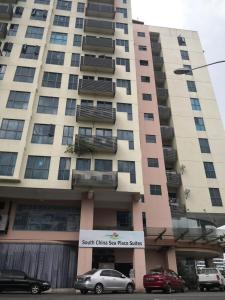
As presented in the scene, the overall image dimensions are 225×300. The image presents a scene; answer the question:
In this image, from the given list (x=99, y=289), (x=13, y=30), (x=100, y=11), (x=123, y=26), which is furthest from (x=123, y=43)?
(x=99, y=289)

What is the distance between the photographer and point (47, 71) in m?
30.6

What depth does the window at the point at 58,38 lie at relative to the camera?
3348cm

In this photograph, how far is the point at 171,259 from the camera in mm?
26500

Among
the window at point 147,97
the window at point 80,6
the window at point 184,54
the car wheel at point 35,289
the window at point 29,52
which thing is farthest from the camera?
the window at point 184,54

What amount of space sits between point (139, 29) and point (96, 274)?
38.6m

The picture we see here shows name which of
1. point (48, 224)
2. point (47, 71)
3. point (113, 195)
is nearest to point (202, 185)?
point (113, 195)

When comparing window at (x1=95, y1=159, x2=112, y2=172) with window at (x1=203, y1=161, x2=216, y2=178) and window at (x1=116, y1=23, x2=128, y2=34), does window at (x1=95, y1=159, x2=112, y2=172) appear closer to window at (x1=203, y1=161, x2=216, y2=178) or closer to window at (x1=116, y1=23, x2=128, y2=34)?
window at (x1=203, y1=161, x2=216, y2=178)

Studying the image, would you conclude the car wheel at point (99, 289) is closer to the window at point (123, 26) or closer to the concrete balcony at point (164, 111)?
the concrete balcony at point (164, 111)

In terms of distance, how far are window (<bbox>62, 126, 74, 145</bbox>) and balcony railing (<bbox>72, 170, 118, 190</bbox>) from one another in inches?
159

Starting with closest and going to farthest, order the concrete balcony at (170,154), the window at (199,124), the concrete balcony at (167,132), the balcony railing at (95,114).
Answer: the balcony railing at (95,114) → the concrete balcony at (170,154) → the concrete balcony at (167,132) → the window at (199,124)

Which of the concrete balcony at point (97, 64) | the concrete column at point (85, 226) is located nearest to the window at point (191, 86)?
the concrete balcony at point (97, 64)

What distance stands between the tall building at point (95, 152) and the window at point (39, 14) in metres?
0.20

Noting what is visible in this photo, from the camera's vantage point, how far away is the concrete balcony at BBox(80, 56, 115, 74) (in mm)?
31188

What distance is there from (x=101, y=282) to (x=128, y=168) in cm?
1153
